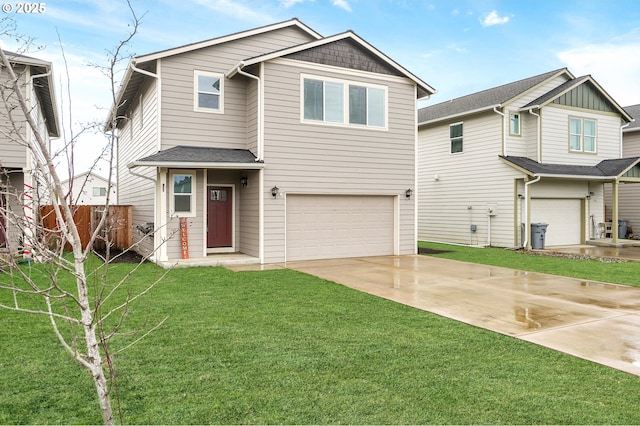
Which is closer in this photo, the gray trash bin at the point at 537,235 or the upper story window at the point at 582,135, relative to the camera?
the gray trash bin at the point at 537,235

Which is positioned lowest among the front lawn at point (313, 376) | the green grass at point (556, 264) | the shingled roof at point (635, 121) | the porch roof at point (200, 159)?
the front lawn at point (313, 376)

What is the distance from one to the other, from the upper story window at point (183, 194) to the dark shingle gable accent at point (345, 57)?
430 cm

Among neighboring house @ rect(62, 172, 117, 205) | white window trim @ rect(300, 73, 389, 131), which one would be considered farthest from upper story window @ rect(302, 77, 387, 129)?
neighboring house @ rect(62, 172, 117, 205)

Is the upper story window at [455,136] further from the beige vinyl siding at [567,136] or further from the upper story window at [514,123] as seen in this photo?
the beige vinyl siding at [567,136]

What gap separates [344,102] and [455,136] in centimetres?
751

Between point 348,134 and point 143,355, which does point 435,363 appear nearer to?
point 143,355

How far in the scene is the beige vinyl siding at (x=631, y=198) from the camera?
66.7ft

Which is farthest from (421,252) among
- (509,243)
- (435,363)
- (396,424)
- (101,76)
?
(101,76)

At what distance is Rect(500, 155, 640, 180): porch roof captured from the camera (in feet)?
51.5

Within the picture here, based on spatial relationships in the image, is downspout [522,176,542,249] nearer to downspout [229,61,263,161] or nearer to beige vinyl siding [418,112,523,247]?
beige vinyl siding [418,112,523,247]

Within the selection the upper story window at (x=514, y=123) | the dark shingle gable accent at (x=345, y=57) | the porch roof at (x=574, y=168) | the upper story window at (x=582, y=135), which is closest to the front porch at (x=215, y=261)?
the dark shingle gable accent at (x=345, y=57)

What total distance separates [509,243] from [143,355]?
1478 cm

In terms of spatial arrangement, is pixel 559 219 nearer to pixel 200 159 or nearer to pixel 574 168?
pixel 574 168

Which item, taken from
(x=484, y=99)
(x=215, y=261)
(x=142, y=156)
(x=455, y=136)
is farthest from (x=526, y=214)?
(x=142, y=156)
